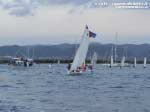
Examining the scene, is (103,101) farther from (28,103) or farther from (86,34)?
(86,34)

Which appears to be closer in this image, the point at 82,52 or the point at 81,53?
the point at 81,53

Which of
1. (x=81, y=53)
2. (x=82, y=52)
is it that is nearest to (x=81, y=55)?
(x=81, y=53)

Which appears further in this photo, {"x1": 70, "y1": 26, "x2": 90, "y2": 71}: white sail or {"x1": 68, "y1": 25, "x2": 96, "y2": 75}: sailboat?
{"x1": 68, "y1": 25, "x2": 96, "y2": 75}: sailboat

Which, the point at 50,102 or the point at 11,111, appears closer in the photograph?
the point at 11,111

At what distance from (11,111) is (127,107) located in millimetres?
9435

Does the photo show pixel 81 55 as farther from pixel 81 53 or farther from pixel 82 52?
pixel 82 52

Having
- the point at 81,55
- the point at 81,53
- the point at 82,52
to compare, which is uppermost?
the point at 82,52

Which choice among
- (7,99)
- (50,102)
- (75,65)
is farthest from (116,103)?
(75,65)

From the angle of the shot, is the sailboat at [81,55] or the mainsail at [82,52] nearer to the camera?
the mainsail at [82,52]

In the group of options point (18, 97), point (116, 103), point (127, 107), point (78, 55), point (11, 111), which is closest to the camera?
point (11, 111)

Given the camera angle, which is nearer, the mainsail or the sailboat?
the mainsail

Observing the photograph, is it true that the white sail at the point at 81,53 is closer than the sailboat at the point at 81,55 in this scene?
Yes

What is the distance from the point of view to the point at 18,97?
178 feet

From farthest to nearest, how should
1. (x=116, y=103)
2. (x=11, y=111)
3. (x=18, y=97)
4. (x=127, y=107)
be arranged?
(x=18, y=97)
(x=116, y=103)
(x=127, y=107)
(x=11, y=111)
